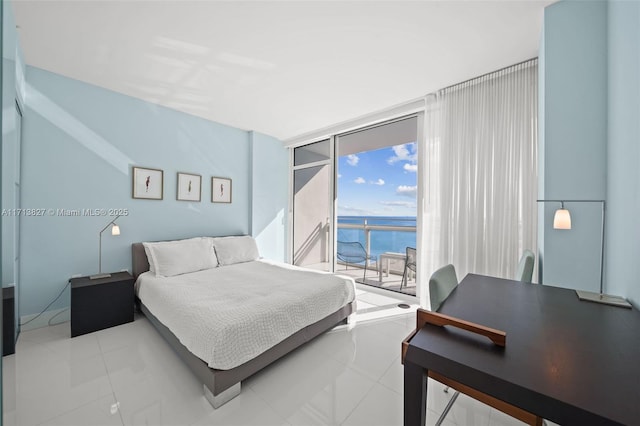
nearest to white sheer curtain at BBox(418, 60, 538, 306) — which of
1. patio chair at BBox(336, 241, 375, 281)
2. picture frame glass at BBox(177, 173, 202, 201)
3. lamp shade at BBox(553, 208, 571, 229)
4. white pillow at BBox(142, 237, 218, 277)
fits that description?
lamp shade at BBox(553, 208, 571, 229)

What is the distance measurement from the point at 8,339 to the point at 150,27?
9.05 feet

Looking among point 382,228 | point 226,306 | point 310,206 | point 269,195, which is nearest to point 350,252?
point 382,228

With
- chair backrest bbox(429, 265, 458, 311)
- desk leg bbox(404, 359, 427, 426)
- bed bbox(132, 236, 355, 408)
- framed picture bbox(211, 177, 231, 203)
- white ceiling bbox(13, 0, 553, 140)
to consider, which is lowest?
bed bbox(132, 236, 355, 408)

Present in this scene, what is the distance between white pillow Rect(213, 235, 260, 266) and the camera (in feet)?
11.6

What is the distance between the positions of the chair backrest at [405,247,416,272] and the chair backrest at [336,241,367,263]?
74 centimetres

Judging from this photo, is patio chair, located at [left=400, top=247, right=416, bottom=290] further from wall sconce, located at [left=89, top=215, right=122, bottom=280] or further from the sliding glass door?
wall sconce, located at [left=89, top=215, right=122, bottom=280]

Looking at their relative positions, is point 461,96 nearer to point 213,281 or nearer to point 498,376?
point 498,376

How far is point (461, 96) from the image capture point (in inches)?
110

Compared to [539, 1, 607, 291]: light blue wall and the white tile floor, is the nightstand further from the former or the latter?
[539, 1, 607, 291]: light blue wall

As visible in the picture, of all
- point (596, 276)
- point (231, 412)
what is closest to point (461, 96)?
point (596, 276)

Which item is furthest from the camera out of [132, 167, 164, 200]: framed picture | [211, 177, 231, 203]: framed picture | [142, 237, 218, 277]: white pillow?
[211, 177, 231, 203]: framed picture

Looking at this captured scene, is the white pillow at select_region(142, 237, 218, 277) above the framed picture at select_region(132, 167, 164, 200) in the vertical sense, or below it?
below

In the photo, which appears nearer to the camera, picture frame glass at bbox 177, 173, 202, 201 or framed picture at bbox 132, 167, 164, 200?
framed picture at bbox 132, 167, 164, 200

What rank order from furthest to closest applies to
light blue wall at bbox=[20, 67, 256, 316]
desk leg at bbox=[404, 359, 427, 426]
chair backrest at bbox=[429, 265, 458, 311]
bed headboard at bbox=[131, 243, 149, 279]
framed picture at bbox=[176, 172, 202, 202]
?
framed picture at bbox=[176, 172, 202, 202] → bed headboard at bbox=[131, 243, 149, 279] → light blue wall at bbox=[20, 67, 256, 316] → chair backrest at bbox=[429, 265, 458, 311] → desk leg at bbox=[404, 359, 427, 426]
